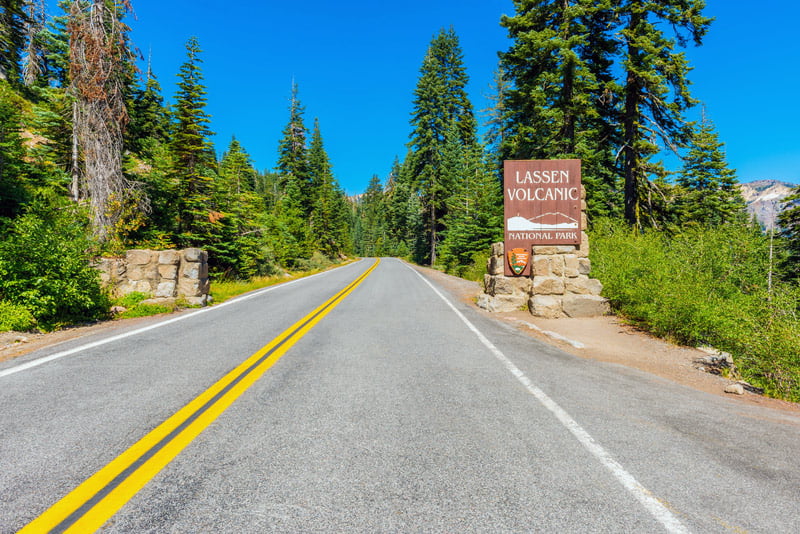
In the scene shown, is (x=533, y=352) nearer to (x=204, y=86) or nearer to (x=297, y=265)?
(x=204, y=86)

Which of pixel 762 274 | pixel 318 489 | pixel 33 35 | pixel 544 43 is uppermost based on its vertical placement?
pixel 33 35

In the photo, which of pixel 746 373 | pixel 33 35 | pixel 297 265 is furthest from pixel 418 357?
pixel 33 35

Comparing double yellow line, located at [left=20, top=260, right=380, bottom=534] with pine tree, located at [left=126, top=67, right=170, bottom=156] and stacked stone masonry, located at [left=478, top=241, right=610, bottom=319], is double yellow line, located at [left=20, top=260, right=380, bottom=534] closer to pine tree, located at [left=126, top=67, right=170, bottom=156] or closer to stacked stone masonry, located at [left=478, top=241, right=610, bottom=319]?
stacked stone masonry, located at [left=478, top=241, right=610, bottom=319]

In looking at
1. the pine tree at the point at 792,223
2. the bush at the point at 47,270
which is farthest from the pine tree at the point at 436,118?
the bush at the point at 47,270

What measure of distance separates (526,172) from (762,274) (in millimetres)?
5785

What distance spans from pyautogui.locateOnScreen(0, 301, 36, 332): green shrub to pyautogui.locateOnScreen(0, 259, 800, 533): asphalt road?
76.3 inches

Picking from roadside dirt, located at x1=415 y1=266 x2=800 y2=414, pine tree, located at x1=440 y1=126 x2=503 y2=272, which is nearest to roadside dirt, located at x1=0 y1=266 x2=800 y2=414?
roadside dirt, located at x1=415 y1=266 x2=800 y2=414

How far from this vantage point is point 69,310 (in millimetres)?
7727

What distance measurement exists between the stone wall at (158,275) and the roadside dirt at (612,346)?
1.71m

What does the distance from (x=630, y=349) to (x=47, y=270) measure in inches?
435

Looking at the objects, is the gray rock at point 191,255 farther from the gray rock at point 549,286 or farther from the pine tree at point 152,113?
the pine tree at point 152,113

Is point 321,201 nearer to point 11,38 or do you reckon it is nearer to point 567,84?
point 11,38

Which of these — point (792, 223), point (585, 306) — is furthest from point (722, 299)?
point (792, 223)

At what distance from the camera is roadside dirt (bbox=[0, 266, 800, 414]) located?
515 centimetres
